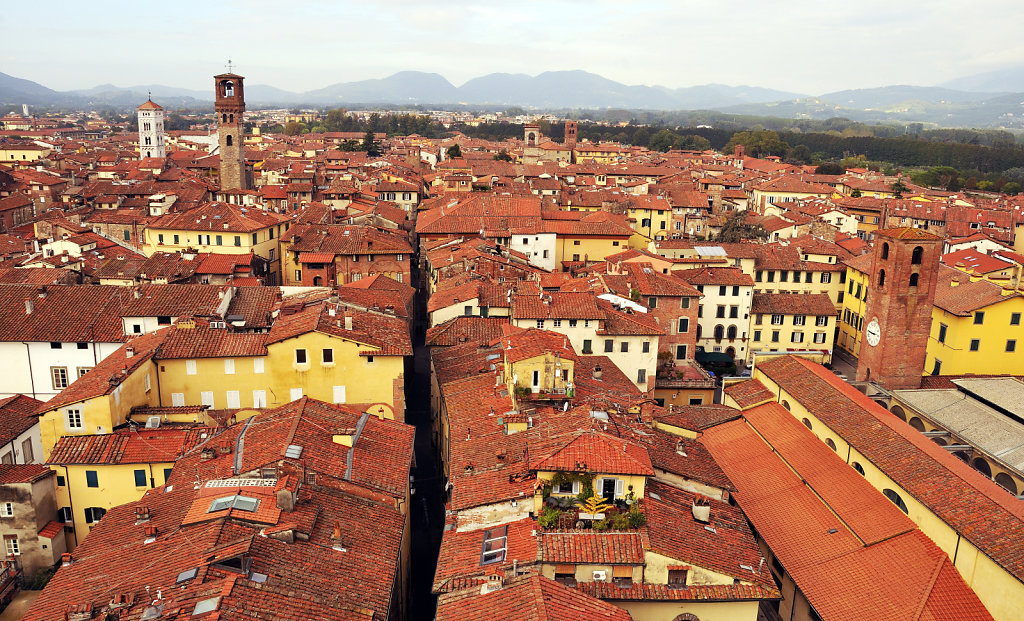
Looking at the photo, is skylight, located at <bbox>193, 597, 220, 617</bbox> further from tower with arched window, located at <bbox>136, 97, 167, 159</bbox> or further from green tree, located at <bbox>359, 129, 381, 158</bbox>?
tower with arched window, located at <bbox>136, 97, 167, 159</bbox>

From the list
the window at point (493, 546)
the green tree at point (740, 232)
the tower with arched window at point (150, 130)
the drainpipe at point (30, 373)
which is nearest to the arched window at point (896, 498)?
the window at point (493, 546)

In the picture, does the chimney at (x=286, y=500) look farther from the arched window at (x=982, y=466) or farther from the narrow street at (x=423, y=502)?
the arched window at (x=982, y=466)

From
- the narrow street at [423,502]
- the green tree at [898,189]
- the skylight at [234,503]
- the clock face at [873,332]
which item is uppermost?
the green tree at [898,189]

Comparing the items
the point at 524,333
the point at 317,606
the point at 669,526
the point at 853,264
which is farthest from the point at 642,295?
the point at 317,606

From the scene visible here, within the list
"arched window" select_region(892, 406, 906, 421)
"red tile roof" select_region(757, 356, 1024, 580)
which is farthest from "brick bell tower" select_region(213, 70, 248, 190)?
"arched window" select_region(892, 406, 906, 421)

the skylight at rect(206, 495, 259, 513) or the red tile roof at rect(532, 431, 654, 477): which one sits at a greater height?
the red tile roof at rect(532, 431, 654, 477)

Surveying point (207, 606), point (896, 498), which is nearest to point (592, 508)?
point (207, 606)
